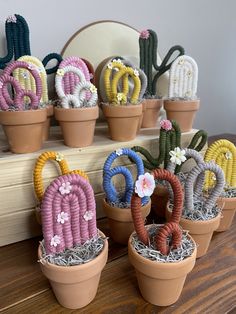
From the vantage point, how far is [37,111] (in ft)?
1.73

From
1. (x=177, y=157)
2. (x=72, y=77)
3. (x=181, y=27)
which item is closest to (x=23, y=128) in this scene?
(x=72, y=77)

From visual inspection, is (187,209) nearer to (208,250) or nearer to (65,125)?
(208,250)

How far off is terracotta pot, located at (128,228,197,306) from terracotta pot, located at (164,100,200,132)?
0.38 m

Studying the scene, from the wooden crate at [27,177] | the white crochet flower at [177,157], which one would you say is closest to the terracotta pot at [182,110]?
the wooden crate at [27,177]

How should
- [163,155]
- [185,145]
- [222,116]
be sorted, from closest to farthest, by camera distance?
[163,155], [185,145], [222,116]

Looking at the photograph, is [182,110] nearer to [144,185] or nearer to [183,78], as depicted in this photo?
[183,78]

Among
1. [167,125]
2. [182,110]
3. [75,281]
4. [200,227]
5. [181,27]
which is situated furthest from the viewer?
[181,27]

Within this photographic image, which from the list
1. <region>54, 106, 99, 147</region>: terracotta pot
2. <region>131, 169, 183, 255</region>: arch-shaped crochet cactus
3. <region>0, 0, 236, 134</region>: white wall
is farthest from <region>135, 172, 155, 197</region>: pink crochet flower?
<region>0, 0, 236, 134</region>: white wall

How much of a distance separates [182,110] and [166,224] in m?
0.37

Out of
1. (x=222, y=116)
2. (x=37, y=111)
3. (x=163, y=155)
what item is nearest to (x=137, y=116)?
(x=163, y=155)

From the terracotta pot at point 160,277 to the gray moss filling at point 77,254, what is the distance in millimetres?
48

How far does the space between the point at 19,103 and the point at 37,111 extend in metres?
0.03

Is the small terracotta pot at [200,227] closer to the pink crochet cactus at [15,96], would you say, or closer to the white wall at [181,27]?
the pink crochet cactus at [15,96]

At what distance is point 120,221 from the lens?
21.4 inches
